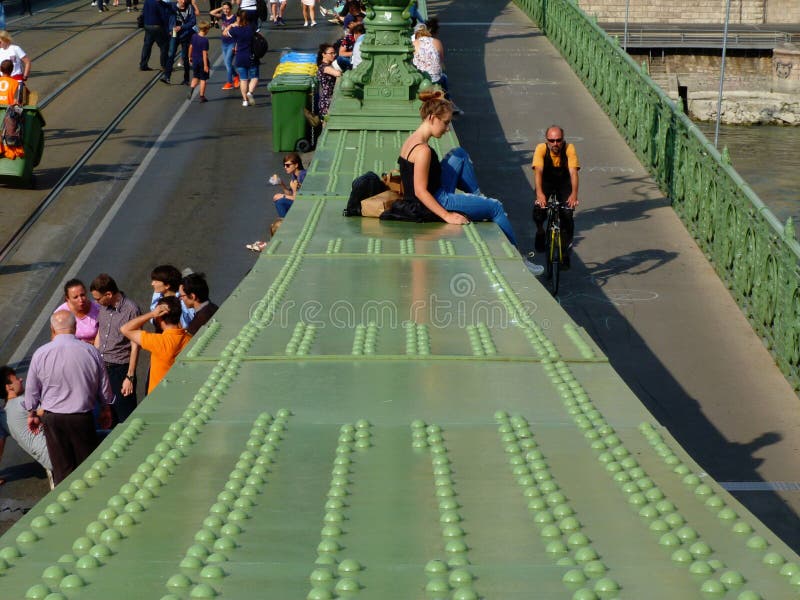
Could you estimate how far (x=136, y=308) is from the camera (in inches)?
372

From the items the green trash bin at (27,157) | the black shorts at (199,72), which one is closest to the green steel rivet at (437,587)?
the green trash bin at (27,157)

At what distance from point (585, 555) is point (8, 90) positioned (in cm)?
1588

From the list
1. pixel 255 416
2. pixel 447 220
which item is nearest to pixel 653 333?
pixel 447 220

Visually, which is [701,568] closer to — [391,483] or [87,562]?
[391,483]

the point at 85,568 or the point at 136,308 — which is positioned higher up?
the point at 85,568

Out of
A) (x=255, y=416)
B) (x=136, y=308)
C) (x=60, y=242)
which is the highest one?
(x=255, y=416)

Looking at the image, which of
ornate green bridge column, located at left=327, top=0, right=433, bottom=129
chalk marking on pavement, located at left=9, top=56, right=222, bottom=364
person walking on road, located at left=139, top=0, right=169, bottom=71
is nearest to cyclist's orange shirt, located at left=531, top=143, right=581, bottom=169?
ornate green bridge column, located at left=327, top=0, right=433, bottom=129

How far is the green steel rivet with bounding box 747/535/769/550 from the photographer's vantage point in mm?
3836

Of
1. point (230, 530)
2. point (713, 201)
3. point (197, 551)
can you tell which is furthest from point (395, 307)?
point (713, 201)

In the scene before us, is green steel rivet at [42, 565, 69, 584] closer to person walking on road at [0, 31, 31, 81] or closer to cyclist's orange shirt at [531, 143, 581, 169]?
cyclist's orange shirt at [531, 143, 581, 169]

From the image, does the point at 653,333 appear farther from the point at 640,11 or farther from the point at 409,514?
the point at 640,11

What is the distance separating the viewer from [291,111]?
67.9 feet

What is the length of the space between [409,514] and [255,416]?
1262 millimetres

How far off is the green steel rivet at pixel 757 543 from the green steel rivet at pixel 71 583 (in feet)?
6.49
